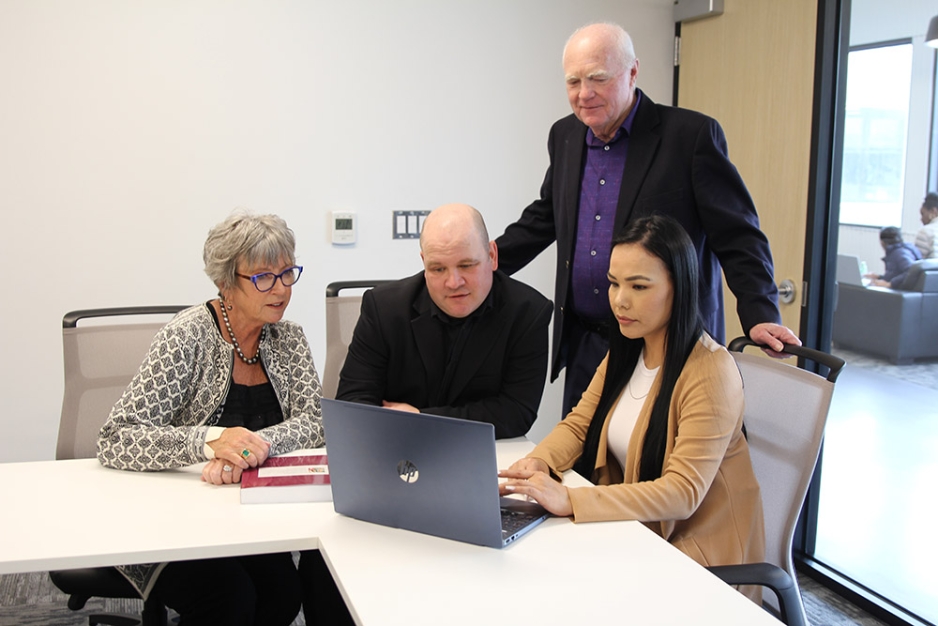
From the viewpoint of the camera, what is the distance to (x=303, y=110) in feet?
11.0

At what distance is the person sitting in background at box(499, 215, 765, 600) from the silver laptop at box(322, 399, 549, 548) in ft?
0.59

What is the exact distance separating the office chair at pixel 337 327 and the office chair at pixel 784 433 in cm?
122

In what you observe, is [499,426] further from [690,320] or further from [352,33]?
[352,33]

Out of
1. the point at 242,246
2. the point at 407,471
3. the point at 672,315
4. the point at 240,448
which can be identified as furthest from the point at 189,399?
the point at 672,315

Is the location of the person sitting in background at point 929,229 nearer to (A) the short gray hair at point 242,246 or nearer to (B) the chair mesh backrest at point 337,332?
(B) the chair mesh backrest at point 337,332

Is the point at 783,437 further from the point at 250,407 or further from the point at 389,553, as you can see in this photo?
the point at 250,407

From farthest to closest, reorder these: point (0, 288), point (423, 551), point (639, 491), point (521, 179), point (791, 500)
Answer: point (521, 179) < point (0, 288) < point (791, 500) < point (639, 491) < point (423, 551)

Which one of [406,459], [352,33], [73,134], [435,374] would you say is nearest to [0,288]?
[73,134]

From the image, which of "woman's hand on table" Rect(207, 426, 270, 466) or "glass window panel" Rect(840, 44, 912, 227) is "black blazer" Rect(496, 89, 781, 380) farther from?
"woman's hand on table" Rect(207, 426, 270, 466)

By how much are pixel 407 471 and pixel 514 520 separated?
229mm

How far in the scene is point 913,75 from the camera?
2.68 m

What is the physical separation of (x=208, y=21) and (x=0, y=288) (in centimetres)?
124

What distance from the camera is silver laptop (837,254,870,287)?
116 inches

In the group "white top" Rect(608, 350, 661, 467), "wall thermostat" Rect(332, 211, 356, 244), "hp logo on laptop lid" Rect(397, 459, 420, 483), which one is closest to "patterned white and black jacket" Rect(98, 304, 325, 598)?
"hp logo on laptop lid" Rect(397, 459, 420, 483)
